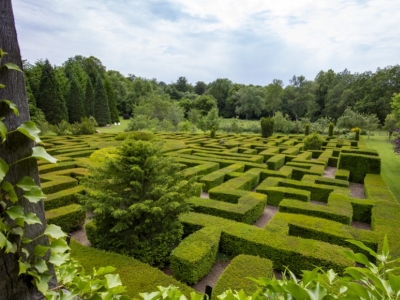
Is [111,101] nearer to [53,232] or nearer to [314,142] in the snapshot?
[314,142]

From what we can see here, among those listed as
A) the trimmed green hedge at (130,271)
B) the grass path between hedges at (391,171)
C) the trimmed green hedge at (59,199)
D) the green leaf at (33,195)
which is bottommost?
the grass path between hedges at (391,171)

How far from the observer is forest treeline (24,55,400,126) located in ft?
103

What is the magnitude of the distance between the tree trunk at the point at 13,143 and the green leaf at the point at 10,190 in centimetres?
10

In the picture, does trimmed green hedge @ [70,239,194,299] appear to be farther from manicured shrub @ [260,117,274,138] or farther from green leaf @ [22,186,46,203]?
manicured shrub @ [260,117,274,138]

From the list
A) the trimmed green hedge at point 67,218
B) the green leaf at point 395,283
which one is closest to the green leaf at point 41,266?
the green leaf at point 395,283

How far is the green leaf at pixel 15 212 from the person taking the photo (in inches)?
42.7

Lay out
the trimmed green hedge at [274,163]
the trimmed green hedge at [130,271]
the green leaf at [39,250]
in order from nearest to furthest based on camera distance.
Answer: the green leaf at [39,250]
the trimmed green hedge at [130,271]
the trimmed green hedge at [274,163]

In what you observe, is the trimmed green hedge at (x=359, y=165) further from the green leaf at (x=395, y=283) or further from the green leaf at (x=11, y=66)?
the green leaf at (x=11, y=66)

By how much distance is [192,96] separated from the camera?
6353 cm

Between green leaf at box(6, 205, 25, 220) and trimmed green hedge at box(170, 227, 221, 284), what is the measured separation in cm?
375

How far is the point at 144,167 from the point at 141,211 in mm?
905

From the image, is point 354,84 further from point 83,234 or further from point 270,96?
point 83,234

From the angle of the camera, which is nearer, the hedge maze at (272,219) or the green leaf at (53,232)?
the green leaf at (53,232)

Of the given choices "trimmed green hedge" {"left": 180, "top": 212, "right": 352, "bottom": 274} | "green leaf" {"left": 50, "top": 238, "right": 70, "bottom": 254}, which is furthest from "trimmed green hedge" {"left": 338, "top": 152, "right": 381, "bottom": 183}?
"green leaf" {"left": 50, "top": 238, "right": 70, "bottom": 254}
